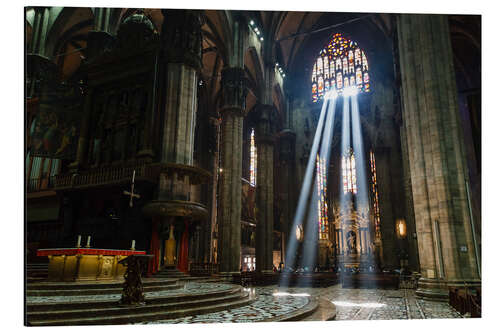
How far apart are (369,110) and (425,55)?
664 inches

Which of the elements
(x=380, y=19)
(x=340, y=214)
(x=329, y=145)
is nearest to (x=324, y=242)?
(x=340, y=214)

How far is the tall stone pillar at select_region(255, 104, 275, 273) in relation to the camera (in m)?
20.3

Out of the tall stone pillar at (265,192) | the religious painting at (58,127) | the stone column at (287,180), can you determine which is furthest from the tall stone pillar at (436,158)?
the stone column at (287,180)

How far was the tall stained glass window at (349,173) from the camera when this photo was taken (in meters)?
27.3

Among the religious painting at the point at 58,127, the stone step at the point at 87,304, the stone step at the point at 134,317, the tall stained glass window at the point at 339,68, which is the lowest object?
the stone step at the point at 134,317

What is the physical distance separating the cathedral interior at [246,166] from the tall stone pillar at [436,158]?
45 millimetres

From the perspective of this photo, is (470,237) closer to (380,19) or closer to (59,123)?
(59,123)

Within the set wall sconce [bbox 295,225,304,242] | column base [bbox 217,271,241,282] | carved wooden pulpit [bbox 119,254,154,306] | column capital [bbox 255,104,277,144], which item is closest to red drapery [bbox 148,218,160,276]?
column base [bbox 217,271,241,282]

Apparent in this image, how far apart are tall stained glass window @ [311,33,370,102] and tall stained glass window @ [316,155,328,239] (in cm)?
529

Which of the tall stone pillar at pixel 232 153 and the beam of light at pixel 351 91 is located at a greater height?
the beam of light at pixel 351 91

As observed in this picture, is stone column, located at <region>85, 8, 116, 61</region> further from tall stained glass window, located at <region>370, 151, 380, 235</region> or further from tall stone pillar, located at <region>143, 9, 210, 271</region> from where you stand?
tall stained glass window, located at <region>370, 151, 380, 235</region>

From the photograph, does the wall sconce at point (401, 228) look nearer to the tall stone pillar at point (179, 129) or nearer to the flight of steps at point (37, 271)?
the tall stone pillar at point (179, 129)

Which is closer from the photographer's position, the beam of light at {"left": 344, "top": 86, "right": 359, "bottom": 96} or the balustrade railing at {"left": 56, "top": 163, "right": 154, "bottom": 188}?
the balustrade railing at {"left": 56, "top": 163, "right": 154, "bottom": 188}

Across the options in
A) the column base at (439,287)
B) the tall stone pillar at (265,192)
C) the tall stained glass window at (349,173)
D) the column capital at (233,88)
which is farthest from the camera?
the tall stained glass window at (349,173)
